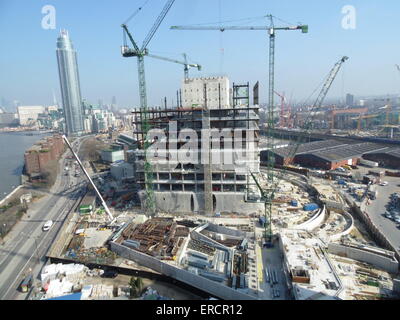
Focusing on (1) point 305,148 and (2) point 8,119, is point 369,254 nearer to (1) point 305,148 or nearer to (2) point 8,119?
(1) point 305,148

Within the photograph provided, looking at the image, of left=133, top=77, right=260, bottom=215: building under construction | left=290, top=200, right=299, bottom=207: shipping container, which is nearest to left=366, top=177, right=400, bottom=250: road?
left=290, top=200, right=299, bottom=207: shipping container

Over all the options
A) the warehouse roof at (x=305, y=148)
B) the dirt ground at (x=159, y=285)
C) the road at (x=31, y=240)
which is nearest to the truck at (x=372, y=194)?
the warehouse roof at (x=305, y=148)

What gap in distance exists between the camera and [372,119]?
80625 millimetres

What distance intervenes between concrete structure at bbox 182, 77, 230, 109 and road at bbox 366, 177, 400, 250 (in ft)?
51.9

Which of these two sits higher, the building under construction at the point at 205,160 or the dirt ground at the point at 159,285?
the building under construction at the point at 205,160

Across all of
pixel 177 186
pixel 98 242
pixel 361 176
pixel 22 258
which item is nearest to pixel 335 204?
pixel 361 176

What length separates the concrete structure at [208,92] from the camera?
25531 millimetres

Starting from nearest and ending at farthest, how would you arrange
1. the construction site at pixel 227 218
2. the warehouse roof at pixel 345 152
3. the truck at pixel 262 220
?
1. the construction site at pixel 227 218
2. the truck at pixel 262 220
3. the warehouse roof at pixel 345 152

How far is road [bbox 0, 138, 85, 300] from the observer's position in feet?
52.0

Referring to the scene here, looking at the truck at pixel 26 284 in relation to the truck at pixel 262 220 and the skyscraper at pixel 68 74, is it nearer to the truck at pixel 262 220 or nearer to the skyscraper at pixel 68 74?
the truck at pixel 262 220

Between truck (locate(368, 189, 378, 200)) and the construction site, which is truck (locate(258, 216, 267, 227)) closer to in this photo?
the construction site

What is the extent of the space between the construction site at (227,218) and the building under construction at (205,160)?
9 cm

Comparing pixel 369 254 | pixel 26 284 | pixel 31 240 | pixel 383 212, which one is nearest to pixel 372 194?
pixel 383 212
